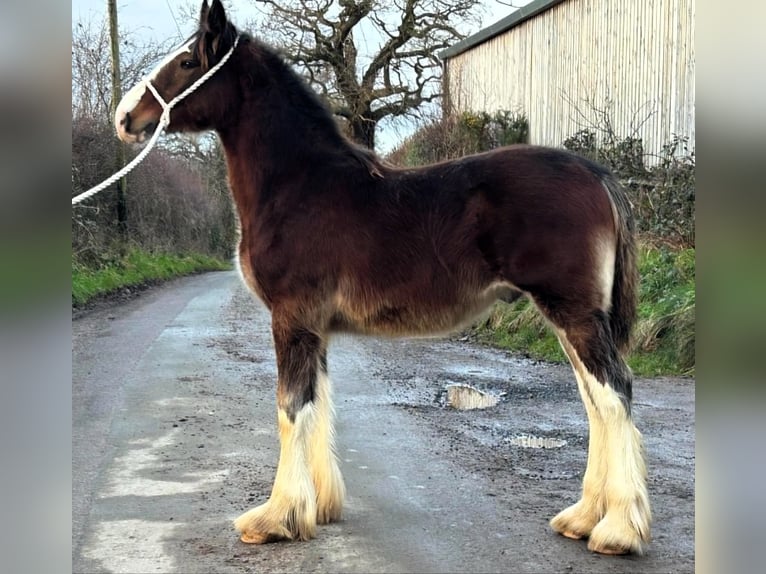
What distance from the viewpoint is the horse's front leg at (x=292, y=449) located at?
240cm

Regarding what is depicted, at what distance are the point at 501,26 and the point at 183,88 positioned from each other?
2210 millimetres

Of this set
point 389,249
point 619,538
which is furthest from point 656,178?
point 619,538

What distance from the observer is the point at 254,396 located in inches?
164

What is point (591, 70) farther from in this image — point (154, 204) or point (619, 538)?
point (154, 204)

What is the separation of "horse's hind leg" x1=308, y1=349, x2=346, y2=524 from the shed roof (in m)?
2.23

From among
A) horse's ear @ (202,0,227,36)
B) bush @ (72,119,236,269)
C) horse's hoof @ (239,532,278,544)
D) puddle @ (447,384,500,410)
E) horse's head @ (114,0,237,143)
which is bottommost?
horse's hoof @ (239,532,278,544)

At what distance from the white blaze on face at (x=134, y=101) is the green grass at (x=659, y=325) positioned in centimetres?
259

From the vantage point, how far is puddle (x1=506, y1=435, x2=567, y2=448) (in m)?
3.45

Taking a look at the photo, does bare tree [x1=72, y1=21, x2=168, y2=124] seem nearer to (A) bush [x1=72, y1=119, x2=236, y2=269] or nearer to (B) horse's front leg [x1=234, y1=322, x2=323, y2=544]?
(A) bush [x1=72, y1=119, x2=236, y2=269]

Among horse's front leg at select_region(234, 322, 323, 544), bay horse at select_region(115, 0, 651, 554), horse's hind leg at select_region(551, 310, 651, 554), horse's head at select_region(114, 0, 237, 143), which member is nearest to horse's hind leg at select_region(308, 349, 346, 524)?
bay horse at select_region(115, 0, 651, 554)

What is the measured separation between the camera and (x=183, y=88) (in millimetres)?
2508
